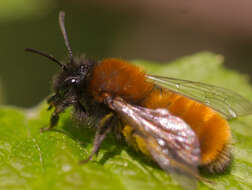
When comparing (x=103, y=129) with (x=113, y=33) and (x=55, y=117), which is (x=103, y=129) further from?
(x=113, y=33)

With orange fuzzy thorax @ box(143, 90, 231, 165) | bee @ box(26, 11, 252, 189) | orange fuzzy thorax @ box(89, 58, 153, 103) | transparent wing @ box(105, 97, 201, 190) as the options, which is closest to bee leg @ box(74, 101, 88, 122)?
bee @ box(26, 11, 252, 189)

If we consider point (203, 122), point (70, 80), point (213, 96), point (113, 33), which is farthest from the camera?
point (113, 33)

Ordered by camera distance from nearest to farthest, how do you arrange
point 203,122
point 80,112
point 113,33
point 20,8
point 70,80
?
1. point 203,122
2. point 70,80
3. point 80,112
4. point 20,8
5. point 113,33

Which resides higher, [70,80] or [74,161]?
[70,80]

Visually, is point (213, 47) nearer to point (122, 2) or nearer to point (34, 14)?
point (122, 2)

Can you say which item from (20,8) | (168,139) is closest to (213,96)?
(168,139)

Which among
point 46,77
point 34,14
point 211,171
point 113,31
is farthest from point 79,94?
point 113,31

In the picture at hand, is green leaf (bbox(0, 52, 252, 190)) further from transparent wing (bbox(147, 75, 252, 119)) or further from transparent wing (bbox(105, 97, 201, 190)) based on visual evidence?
transparent wing (bbox(147, 75, 252, 119))

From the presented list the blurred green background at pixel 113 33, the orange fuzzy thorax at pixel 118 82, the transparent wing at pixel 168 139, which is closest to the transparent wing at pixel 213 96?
the orange fuzzy thorax at pixel 118 82
